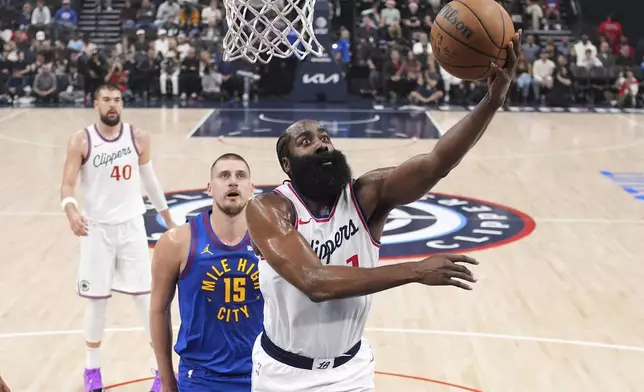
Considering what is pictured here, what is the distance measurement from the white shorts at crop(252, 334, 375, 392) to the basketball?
4.03ft

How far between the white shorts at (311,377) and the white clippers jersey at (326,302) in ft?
0.23

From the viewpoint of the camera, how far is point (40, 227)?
10.7 metres

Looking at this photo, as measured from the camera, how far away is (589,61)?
75.9 feet

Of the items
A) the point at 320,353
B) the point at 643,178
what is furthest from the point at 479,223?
the point at 320,353

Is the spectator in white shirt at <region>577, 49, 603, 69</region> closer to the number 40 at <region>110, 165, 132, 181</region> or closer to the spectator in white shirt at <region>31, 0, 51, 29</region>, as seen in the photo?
the spectator in white shirt at <region>31, 0, 51, 29</region>

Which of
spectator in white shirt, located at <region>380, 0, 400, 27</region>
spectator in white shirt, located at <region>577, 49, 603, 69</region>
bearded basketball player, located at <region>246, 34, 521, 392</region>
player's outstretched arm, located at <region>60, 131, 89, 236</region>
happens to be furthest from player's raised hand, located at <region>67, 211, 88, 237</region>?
spectator in white shirt, located at <region>380, 0, 400, 27</region>

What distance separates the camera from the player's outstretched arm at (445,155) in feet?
11.5

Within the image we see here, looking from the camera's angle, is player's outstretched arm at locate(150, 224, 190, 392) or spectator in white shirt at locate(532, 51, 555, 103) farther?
spectator in white shirt at locate(532, 51, 555, 103)

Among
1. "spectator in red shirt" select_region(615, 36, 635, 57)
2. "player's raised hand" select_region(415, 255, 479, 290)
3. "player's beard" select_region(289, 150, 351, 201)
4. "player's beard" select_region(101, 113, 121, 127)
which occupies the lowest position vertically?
"spectator in red shirt" select_region(615, 36, 635, 57)

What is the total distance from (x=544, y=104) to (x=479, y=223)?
12.8m

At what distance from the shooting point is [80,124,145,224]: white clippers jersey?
6.66 meters

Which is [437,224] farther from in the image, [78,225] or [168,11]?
[168,11]

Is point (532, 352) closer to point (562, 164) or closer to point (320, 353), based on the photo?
point (320, 353)

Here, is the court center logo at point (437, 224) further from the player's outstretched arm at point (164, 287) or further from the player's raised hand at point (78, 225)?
the player's outstretched arm at point (164, 287)
